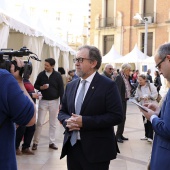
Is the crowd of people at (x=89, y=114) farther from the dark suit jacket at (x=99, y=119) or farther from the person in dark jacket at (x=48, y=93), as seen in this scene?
the person in dark jacket at (x=48, y=93)

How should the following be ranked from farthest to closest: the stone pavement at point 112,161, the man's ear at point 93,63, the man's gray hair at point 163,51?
the stone pavement at point 112,161 < the man's ear at point 93,63 < the man's gray hair at point 163,51

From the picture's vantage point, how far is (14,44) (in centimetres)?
950

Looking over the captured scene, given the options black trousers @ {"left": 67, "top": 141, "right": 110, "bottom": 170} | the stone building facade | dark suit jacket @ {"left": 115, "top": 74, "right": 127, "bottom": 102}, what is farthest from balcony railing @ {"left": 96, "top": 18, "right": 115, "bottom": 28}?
black trousers @ {"left": 67, "top": 141, "right": 110, "bottom": 170}

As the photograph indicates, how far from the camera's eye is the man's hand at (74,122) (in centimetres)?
304

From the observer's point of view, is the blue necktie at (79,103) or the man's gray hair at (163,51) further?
the blue necktie at (79,103)

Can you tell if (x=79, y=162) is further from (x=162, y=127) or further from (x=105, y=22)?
(x=105, y=22)

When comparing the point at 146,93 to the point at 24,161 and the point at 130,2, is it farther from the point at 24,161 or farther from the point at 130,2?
the point at 130,2

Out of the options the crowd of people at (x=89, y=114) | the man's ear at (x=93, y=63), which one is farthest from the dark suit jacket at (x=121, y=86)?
the man's ear at (x=93, y=63)

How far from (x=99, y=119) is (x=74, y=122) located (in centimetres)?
23

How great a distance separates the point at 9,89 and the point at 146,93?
5.80 metres

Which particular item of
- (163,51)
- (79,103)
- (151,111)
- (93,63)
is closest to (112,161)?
(79,103)

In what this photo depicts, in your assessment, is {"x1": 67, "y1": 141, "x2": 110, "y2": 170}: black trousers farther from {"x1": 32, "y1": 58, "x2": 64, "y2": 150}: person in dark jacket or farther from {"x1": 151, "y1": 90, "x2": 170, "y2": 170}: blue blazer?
{"x1": 32, "y1": 58, "x2": 64, "y2": 150}: person in dark jacket

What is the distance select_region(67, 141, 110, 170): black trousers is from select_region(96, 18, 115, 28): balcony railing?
34.8 metres

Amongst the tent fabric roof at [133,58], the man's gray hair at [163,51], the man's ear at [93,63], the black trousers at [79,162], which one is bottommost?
the black trousers at [79,162]
